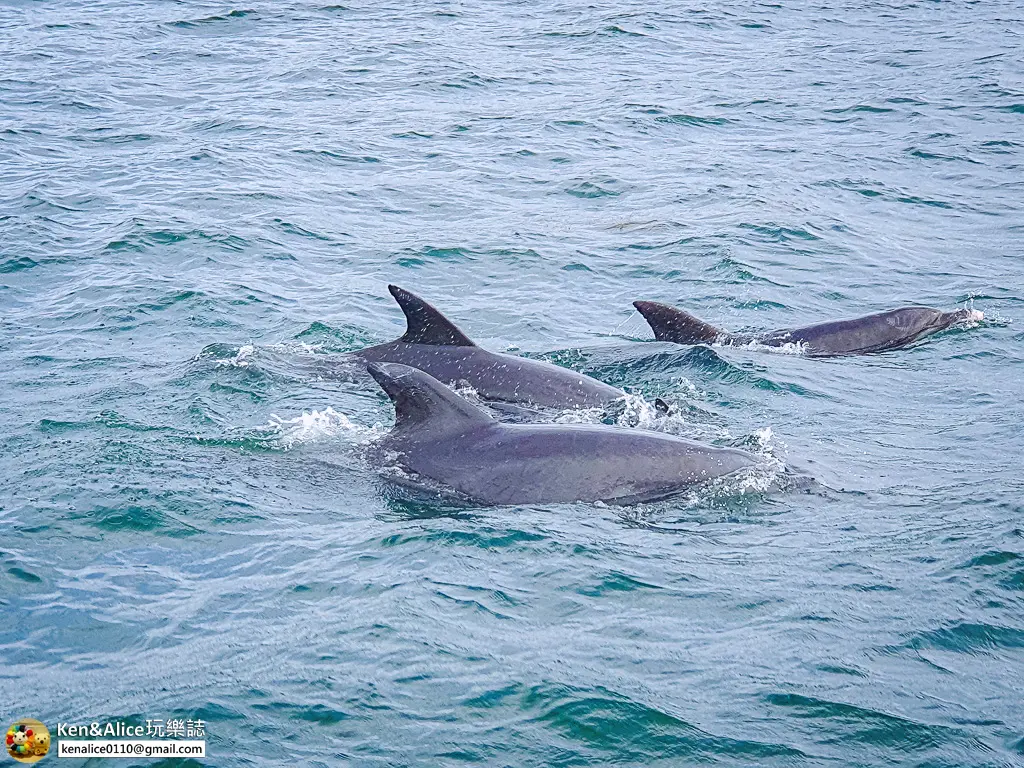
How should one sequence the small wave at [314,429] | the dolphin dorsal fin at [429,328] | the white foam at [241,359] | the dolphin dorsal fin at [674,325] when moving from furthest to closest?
1. the dolphin dorsal fin at [674,325]
2. the white foam at [241,359]
3. the dolphin dorsal fin at [429,328]
4. the small wave at [314,429]

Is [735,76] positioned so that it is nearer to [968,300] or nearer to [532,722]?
[968,300]

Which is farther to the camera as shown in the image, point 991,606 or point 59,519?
point 59,519

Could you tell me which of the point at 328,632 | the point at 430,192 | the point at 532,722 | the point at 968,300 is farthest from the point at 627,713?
the point at 430,192

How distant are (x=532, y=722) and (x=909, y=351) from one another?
8747 millimetres

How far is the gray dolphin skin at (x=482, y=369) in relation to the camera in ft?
38.8

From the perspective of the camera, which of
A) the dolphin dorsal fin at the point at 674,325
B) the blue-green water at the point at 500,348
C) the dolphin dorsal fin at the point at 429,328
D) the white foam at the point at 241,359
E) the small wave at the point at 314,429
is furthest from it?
the dolphin dorsal fin at the point at 674,325

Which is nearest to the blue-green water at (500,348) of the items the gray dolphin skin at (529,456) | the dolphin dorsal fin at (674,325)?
the gray dolphin skin at (529,456)

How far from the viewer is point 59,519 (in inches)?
371

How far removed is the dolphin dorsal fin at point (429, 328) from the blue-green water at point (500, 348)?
34.7 inches

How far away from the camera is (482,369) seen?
12.1 metres

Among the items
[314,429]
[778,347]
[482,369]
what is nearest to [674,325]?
[778,347]

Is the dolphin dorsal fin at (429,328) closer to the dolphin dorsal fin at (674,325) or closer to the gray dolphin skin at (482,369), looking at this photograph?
the gray dolphin skin at (482,369)

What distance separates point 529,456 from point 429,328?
2.91m

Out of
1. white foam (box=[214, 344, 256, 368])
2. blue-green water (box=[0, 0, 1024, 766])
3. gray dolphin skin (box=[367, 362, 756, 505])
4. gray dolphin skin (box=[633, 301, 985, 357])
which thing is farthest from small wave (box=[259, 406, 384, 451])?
gray dolphin skin (box=[633, 301, 985, 357])
